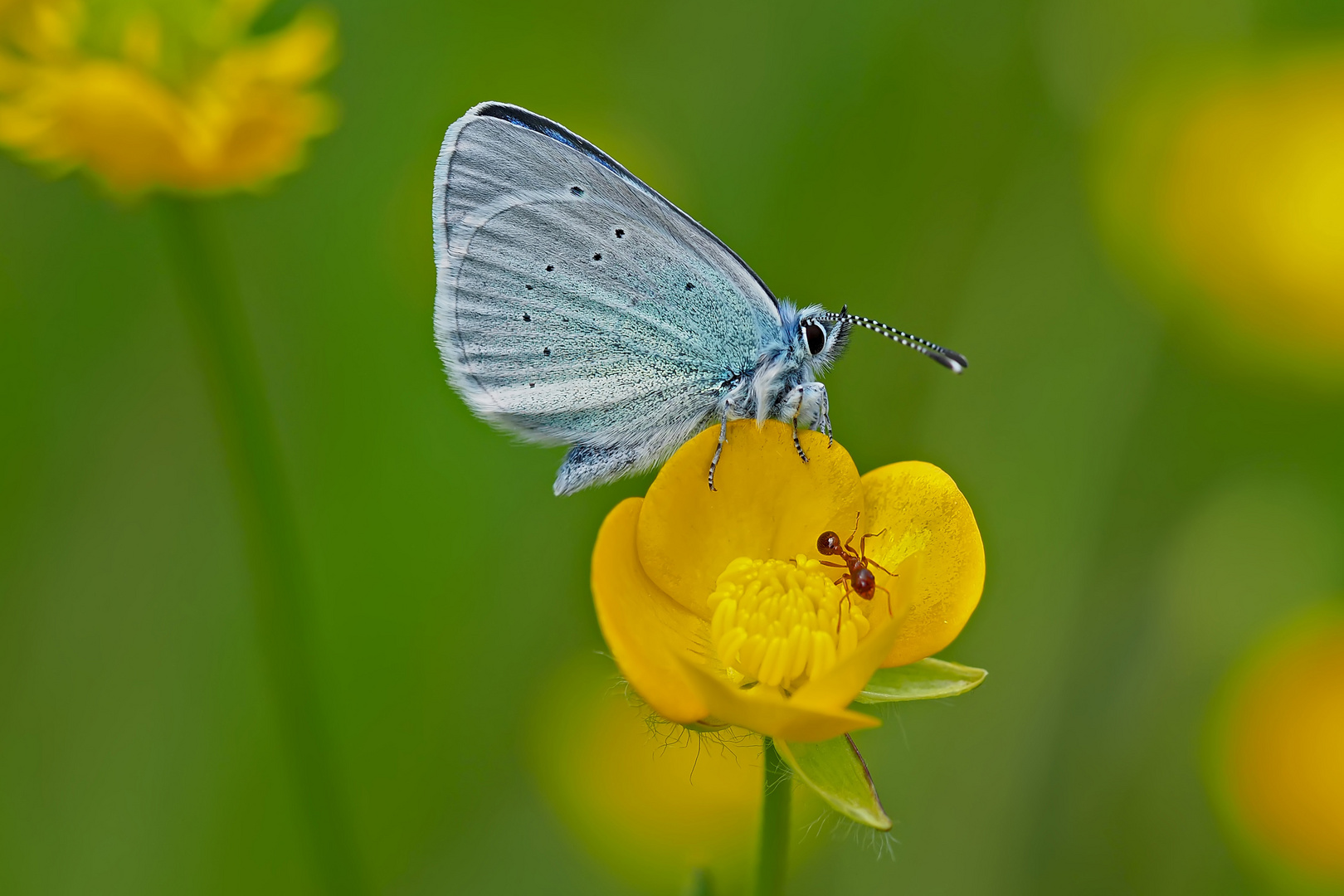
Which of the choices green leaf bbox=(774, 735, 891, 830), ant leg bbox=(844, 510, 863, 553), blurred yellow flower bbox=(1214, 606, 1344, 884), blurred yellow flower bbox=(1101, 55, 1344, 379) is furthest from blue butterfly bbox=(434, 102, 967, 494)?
blurred yellow flower bbox=(1101, 55, 1344, 379)

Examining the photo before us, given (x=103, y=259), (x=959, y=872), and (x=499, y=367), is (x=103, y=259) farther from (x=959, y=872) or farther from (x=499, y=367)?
(x=959, y=872)

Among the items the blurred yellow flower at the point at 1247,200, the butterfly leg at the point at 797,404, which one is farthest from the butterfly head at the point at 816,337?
the blurred yellow flower at the point at 1247,200

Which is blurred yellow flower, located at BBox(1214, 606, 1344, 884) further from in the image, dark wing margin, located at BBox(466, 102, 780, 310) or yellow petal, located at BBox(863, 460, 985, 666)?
dark wing margin, located at BBox(466, 102, 780, 310)

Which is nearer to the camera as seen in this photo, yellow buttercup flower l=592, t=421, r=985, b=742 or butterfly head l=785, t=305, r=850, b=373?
yellow buttercup flower l=592, t=421, r=985, b=742

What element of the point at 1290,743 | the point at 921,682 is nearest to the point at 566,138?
the point at 921,682

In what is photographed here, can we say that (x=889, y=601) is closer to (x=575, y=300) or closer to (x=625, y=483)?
(x=575, y=300)

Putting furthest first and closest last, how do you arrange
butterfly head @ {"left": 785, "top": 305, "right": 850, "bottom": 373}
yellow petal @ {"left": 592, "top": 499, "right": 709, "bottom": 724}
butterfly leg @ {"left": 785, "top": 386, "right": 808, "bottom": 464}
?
butterfly head @ {"left": 785, "top": 305, "right": 850, "bottom": 373} → butterfly leg @ {"left": 785, "top": 386, "right": 808, "bottom": 464} → yellow petal @ {"left": 592, "top": 499, "right": 709, "bottom": 724}
